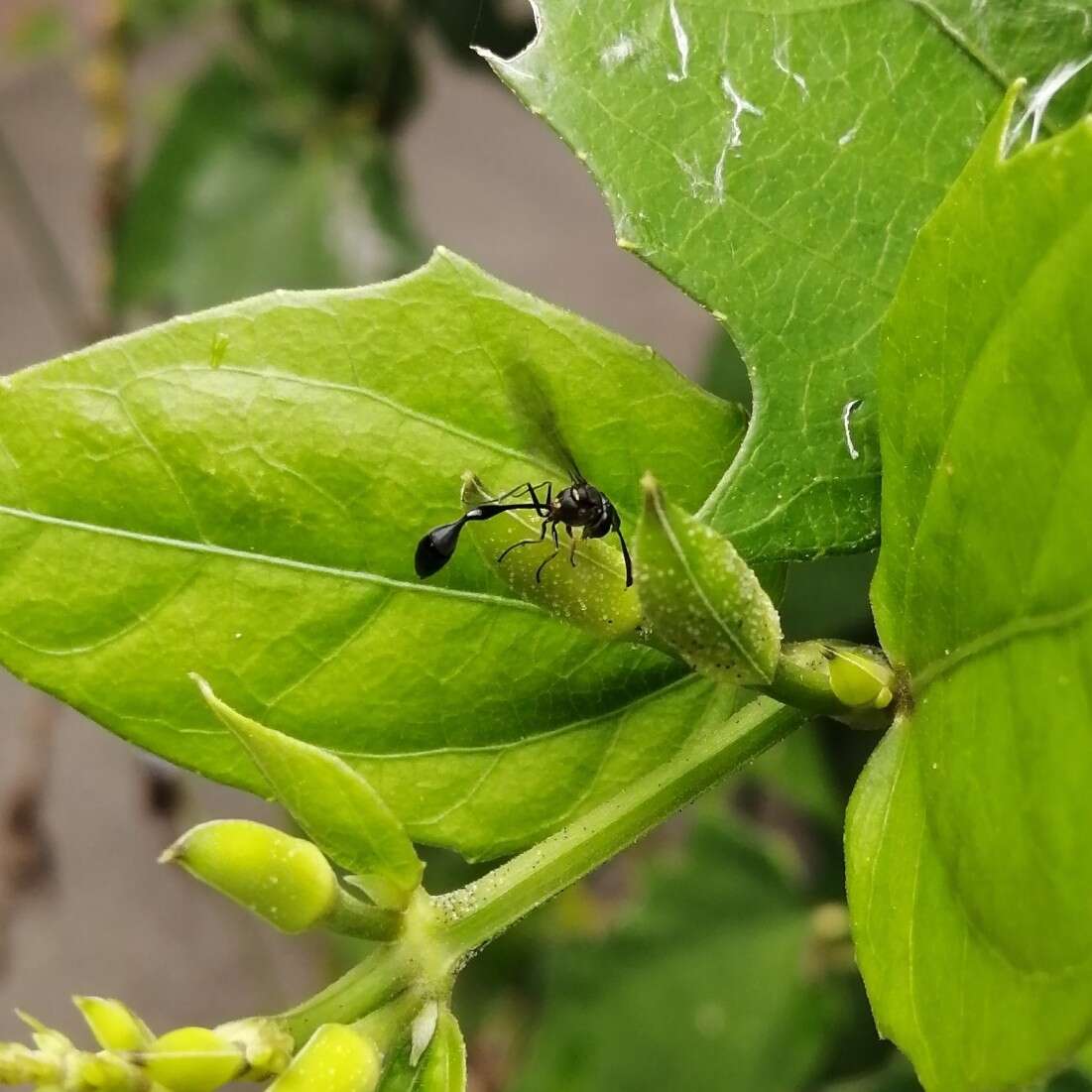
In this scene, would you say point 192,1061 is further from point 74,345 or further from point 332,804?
point 74,345

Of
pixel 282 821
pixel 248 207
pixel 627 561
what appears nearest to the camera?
pixel 627 561

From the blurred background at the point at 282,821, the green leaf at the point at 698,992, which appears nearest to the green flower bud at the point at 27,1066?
the blurred background at the point at 282,821

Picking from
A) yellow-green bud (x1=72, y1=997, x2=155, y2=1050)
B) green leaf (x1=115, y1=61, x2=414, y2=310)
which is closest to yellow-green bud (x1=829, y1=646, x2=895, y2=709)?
yellow-green bud (x1=72, y1=997, x2=155, y2=1050)

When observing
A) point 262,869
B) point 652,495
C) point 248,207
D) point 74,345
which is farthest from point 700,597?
point 74,345

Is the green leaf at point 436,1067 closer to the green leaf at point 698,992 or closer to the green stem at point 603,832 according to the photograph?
the green stem at point 603,832

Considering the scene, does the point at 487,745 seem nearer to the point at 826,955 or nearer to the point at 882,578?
the point at 882,578

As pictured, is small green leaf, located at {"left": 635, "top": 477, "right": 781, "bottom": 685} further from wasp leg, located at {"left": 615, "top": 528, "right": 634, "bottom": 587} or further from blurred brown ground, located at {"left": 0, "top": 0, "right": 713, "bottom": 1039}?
blurred brown ground, located at {"left": 0, "top": 0, "right": 713, "bottom": 1039}
